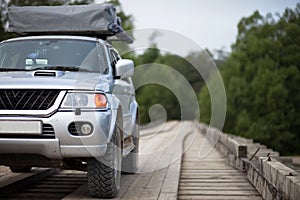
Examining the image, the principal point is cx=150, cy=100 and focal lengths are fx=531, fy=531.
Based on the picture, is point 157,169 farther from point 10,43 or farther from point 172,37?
point 10,43

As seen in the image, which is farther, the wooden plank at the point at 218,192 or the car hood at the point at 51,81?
the wooden plank at the point at 218,192

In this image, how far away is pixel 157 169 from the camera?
360 inches

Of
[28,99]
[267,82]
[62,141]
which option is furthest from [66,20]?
[267,82]

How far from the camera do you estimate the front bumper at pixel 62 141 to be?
534cm

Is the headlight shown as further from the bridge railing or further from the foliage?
the foliage

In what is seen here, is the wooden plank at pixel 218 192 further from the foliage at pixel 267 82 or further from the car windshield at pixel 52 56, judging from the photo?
the foliage at pixel 267 82

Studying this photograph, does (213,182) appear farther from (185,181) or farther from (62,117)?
(62,117)

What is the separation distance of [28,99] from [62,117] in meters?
0.42

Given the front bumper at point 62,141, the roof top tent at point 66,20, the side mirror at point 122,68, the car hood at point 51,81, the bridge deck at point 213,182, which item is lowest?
the bridge deck at point 213,182

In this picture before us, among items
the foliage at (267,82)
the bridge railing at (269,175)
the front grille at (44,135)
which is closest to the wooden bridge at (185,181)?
the bridge railing at (269,175)

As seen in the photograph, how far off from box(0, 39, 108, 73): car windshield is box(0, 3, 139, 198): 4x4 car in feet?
0.04

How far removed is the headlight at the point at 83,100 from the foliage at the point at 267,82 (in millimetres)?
36927

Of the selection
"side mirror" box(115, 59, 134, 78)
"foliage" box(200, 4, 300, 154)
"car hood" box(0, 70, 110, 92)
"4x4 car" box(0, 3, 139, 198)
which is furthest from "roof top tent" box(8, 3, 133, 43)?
"foliage" box(200, 4, 300, 154)

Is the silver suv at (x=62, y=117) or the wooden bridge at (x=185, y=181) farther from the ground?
the silver suv at (x=62, y=117)
